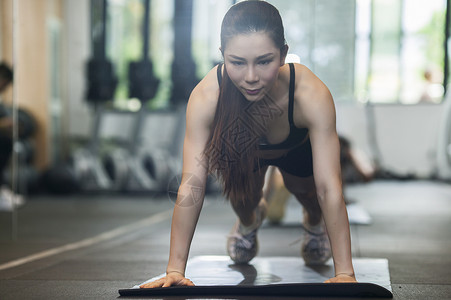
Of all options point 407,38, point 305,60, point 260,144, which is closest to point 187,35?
point 407,38

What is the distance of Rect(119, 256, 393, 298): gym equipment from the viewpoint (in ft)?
4.86

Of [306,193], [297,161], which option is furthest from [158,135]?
[297,161]

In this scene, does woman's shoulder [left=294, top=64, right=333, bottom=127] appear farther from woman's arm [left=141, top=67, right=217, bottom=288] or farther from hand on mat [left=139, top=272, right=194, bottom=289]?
hand on mat [left=139, top=272, right=194, bottom=289]

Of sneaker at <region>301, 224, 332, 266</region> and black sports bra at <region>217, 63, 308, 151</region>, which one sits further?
sneaker at <region>301, 224, 332, 266</region>

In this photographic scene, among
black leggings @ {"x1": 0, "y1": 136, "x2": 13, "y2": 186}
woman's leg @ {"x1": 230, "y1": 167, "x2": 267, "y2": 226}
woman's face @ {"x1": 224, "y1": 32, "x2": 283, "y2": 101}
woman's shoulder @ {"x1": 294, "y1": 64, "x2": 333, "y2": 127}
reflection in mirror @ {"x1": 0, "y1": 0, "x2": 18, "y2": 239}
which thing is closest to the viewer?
woman's face @ {"x1": 224, "y1": 32, "x2": 283, "y2": 101}

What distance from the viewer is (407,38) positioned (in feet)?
21.9

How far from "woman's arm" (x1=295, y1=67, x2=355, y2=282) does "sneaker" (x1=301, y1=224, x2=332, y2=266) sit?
533 millimetres

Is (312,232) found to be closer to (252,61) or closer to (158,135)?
(252,61)

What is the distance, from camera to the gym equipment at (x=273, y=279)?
148 centimetres

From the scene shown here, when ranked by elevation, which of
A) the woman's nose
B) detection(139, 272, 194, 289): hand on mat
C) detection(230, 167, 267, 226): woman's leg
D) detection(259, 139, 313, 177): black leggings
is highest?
the woman's nose

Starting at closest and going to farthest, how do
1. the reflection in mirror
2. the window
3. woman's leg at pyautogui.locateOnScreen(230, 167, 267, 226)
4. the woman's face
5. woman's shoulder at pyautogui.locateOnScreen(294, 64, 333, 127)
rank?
the woman's face
woman's shoulder at pyautogui.locateOnScreen(294, 64, 333, 127)
woman's leg at pyautogui.locateOnScreen(230, 167, 267, 226)
the reflection in mirror
the window

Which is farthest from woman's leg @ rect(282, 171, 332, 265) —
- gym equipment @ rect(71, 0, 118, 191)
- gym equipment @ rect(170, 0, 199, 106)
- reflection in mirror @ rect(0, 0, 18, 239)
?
gym equipment @ rect(71, 0, 118, 191)

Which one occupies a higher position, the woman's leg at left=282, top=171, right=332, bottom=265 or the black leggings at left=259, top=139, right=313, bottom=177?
the black leggings at left=259, top=139, right=313, bottom=177

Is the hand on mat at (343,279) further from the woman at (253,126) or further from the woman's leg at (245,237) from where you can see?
the woman's leg at (245,237)
